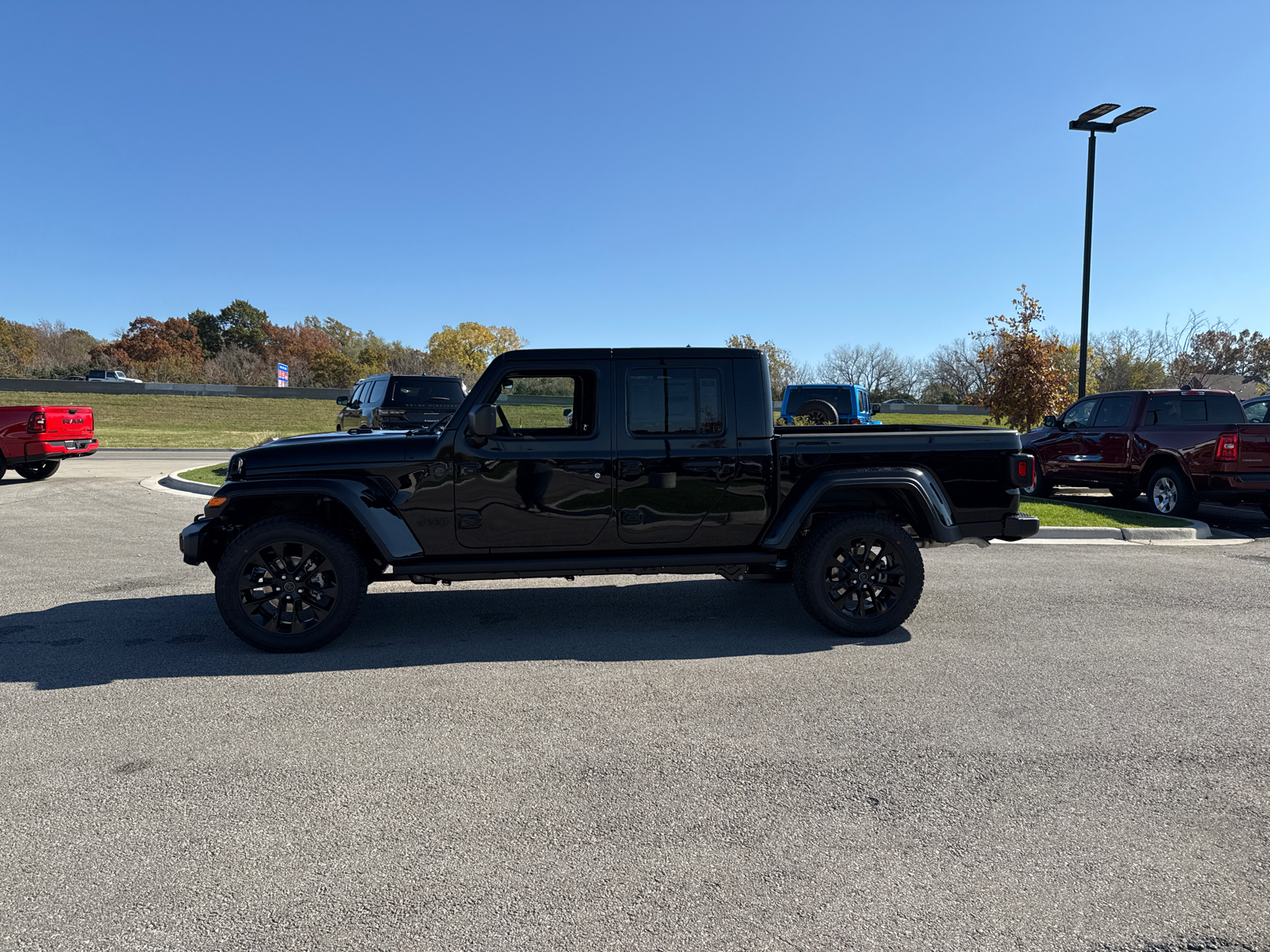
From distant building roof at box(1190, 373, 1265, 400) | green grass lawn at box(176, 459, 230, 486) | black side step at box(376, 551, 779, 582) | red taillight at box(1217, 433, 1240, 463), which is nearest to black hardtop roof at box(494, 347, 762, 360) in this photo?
black side step at box(376, 551, 779, 582)

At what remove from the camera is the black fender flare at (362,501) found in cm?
546

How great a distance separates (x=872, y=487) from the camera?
5898mm

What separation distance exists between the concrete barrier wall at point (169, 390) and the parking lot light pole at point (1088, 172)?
44299 mm

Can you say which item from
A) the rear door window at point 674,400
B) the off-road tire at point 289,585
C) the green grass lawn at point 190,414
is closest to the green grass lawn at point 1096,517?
the rear door window at point 674,400

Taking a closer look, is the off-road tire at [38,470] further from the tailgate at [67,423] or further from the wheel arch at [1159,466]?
the wheel arch at [1159,466]

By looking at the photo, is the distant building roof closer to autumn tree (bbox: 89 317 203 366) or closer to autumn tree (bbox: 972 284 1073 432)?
autumn tree (bbox: 972 284 1073 432)

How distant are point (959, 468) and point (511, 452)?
3164 mm

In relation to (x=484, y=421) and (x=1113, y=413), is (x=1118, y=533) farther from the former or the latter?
(x=484, y=421)

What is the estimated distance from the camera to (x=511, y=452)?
566 cm

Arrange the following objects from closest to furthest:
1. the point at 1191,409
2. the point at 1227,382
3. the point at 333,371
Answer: the point at 1191,409, the point at 1227,382, the point at 333,371

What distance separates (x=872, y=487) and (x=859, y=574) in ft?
2.01

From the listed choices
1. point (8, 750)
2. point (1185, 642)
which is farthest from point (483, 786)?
point (1185, 642)

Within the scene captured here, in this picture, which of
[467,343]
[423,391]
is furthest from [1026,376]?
[467,343]

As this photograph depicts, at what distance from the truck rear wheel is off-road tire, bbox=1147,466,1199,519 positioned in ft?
26.8
